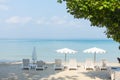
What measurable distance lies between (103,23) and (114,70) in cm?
836

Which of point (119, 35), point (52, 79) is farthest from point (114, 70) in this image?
point (119, 35)

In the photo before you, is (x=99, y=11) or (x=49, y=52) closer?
(x=99, y=11)

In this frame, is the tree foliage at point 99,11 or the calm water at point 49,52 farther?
the calm water at point 49,52

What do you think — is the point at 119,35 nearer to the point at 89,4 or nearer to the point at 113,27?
the point at 113,27

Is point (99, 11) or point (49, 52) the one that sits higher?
point (49, 52)

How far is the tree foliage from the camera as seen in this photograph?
11.3 meters

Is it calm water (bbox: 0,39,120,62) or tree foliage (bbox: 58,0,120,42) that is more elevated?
calm water (bbox: 0,39,120,62)

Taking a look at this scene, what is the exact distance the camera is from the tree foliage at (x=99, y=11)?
1126 cm

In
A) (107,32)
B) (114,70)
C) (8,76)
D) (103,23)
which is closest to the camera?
(103,23)

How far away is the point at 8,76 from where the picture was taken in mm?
22016

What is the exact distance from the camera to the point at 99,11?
469 inches

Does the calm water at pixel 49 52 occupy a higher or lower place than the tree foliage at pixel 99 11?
higher

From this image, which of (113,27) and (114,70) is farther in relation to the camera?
(114,70)

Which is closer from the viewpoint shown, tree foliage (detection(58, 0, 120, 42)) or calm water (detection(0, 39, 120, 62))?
tree foliage (detection(58, 0, 120, 42))
